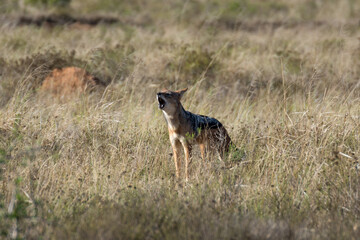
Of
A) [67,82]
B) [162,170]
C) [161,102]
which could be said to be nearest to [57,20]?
[67,82]

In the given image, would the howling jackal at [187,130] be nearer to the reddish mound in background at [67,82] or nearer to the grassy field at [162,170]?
the grassy field at [162,170]

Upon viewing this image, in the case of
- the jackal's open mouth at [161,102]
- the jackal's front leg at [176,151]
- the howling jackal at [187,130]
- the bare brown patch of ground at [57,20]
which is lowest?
the jackal's front leg at [176,151]

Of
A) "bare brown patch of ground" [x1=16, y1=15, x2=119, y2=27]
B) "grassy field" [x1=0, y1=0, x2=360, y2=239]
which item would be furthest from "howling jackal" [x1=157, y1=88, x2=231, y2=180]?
"bare brown patch of ground" [x1=16, y1=15, x2=119, y2=27]

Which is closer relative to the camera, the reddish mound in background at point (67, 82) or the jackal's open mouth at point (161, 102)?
the jackal's open mouth at point (161, 102)

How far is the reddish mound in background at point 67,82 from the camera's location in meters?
9.03

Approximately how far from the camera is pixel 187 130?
625cm

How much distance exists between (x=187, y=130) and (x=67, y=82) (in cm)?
383

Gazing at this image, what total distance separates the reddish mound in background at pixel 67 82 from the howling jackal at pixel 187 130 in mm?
3141

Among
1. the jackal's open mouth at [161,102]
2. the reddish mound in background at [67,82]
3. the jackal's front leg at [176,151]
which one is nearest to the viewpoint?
the jackal's open mouth at [161,102]

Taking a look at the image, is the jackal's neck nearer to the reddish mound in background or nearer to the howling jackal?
the howling jackal

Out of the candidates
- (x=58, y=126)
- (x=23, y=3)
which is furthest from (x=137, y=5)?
(x=58, y=126)

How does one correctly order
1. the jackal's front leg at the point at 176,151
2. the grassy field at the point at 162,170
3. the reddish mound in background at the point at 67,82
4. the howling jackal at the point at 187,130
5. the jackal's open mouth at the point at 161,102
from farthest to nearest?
the reddish mound in background at the point at 67,82 < the jackal's front leg at the point at 176,151 < the howling jackal at the point at 187,130 < the jackal's open mouth at the point at 161,102 < the grassy field at the point at 162,170

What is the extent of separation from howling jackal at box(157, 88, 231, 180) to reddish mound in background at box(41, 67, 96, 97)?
3.14 metres

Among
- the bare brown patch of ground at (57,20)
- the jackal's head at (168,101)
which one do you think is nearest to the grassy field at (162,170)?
the jackal's head at (168,101)
